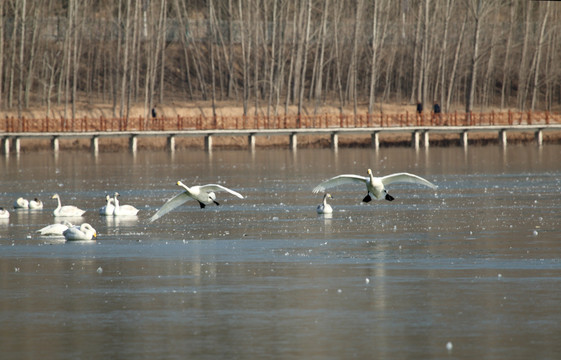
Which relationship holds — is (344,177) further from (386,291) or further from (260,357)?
(260,357)

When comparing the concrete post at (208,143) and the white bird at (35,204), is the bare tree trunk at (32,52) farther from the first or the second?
the white bird at (35,204)

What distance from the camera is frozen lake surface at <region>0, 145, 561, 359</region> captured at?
1170 cm

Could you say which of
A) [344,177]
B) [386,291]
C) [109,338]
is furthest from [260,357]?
[344,177]

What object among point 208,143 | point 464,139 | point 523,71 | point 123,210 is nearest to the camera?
point 123,210

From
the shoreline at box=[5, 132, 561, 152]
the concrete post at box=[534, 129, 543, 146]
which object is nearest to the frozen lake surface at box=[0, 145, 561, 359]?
the concrete post at box=[534, 129, 543, 146]

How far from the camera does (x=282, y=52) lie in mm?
66500

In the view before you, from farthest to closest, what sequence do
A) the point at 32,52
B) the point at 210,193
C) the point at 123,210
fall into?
the point at 32,52 < the point at 123,210 < the point at 210,193

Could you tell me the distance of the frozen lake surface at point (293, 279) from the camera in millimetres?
11695

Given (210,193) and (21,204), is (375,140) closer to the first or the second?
(21,204)

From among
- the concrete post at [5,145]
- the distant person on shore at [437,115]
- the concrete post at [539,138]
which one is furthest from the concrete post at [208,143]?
the concrete post at [539,138]

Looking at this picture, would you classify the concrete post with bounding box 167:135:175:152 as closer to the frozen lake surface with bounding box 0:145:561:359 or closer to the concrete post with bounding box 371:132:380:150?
the concrete post with bounding box 371:132:380:150

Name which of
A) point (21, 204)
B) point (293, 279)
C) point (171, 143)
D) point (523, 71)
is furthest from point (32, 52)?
point (293, 279)

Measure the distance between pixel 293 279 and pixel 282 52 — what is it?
5170 cm

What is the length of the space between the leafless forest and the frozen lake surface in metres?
35.4
